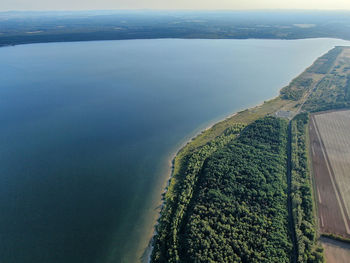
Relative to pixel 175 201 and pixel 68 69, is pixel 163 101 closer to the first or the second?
pixel 175 201

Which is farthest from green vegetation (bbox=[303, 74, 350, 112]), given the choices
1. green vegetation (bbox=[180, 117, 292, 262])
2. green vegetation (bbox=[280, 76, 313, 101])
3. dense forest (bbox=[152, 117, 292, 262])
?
dense forest (bbox=[152, 117, 292, 262])

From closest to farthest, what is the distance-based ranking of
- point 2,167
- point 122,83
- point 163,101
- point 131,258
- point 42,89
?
point 131,258 < point 2,167 < point 163,101 < point 42,89 < point 122,83

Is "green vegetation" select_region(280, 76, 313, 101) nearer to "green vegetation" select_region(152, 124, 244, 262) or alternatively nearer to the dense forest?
"green vegetation" select_region(152, 124, 244, 262)

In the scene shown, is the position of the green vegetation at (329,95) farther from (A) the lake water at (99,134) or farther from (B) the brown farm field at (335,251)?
(B) the brown farm field at (335,251)

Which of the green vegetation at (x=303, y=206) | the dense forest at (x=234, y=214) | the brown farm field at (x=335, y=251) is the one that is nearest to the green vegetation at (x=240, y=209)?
the dense forest at (x=234, y=214)

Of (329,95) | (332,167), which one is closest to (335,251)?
(332,167)

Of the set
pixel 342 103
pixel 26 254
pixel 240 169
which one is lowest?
pixel 26 254

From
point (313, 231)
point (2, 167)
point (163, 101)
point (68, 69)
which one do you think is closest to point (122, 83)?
point (163, 101)
